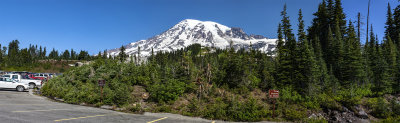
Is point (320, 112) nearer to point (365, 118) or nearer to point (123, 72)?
point (365, 118)

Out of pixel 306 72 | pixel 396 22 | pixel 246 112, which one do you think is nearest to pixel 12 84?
pixel 246 112

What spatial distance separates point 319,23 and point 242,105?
116ft

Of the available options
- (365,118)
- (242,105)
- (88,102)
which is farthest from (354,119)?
(88,102)

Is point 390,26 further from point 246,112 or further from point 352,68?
point 246,112

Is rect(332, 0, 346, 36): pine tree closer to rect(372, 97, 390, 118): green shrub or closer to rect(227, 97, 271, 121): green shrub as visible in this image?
rect(372, 97, 390, 118): green shrub

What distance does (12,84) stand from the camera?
24156 millimetres

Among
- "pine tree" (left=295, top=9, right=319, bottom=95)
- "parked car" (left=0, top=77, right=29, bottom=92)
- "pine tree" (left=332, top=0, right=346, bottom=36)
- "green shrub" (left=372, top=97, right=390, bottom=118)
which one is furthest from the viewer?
"pine tree" (left=332, top=0, right=346, bottom=36)

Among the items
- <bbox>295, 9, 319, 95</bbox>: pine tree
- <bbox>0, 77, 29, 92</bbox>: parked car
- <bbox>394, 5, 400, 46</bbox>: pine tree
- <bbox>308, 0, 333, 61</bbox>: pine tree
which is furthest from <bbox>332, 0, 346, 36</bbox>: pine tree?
<bbox>0, 77, 29, 92</bbox>: parked car

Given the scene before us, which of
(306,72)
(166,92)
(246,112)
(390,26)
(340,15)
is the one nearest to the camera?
(246,112)

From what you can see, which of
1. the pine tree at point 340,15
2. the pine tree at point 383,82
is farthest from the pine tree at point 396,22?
the pine tree at point 383,82

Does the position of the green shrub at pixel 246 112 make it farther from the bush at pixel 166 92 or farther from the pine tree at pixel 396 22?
the pine tree at pixel 396 22

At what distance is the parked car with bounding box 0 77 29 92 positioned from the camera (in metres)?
23.8

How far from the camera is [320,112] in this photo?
53.1 feet

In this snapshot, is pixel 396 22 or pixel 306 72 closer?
pixel 306 72
